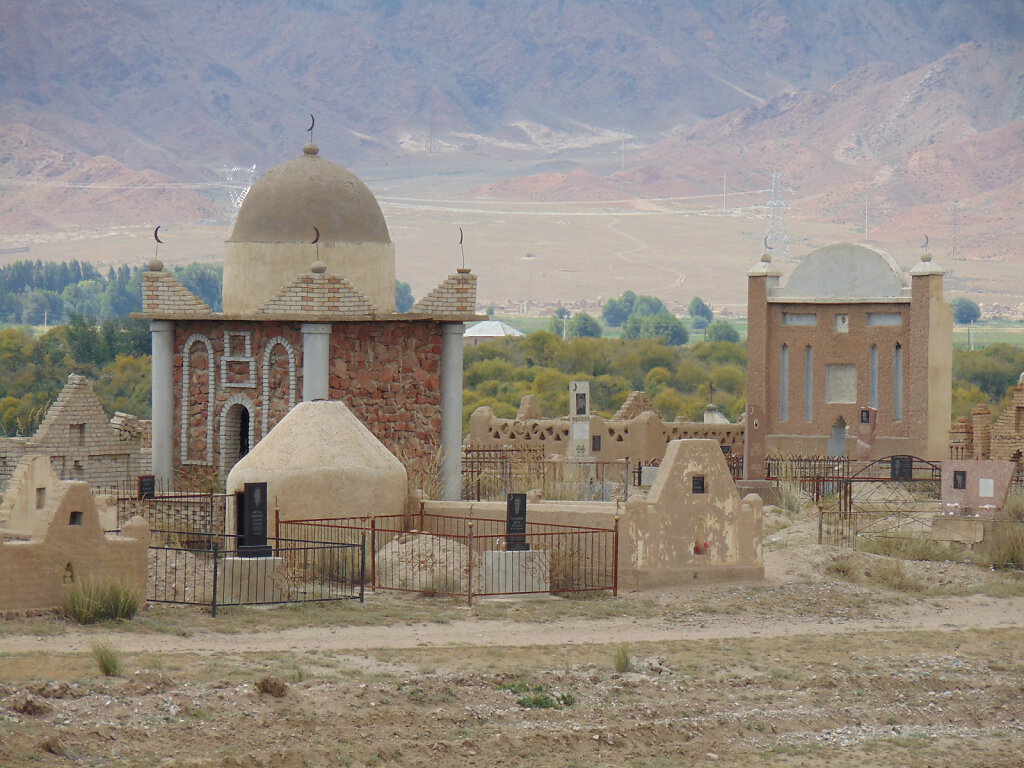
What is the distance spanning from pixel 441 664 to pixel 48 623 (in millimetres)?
3487

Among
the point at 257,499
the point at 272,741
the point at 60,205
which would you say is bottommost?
the point at 272,741

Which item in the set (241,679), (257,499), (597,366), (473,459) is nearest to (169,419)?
(473,459)

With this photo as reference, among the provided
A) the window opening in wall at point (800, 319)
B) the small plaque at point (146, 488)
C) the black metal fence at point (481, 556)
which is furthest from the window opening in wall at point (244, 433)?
the window opening in wall at point (800, 319)

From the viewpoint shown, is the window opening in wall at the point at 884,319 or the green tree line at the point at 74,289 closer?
the window opening in wall at the point at 884,319

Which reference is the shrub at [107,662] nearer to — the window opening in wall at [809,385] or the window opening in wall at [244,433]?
the window opening in wall at [244,433]

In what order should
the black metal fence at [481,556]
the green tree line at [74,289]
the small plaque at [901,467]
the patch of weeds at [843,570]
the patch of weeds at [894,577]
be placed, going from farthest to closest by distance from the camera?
the green tree line at [74,289], the small plaque at [901,467], the patch of weeds at [843,570], the patch of weeds at [894,577], the black metal fence at [481,556]

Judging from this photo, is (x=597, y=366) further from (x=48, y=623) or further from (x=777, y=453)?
(x=48, y=623)

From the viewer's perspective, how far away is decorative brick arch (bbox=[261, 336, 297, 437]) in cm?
2702

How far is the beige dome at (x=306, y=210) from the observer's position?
2788 cm

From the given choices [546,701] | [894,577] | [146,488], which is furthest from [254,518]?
[894,577]

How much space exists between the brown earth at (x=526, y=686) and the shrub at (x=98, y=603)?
0.20m

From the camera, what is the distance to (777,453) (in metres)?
36.9

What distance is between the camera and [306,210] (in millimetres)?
27922

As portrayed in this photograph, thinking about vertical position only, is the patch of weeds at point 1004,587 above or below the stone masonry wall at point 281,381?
below
